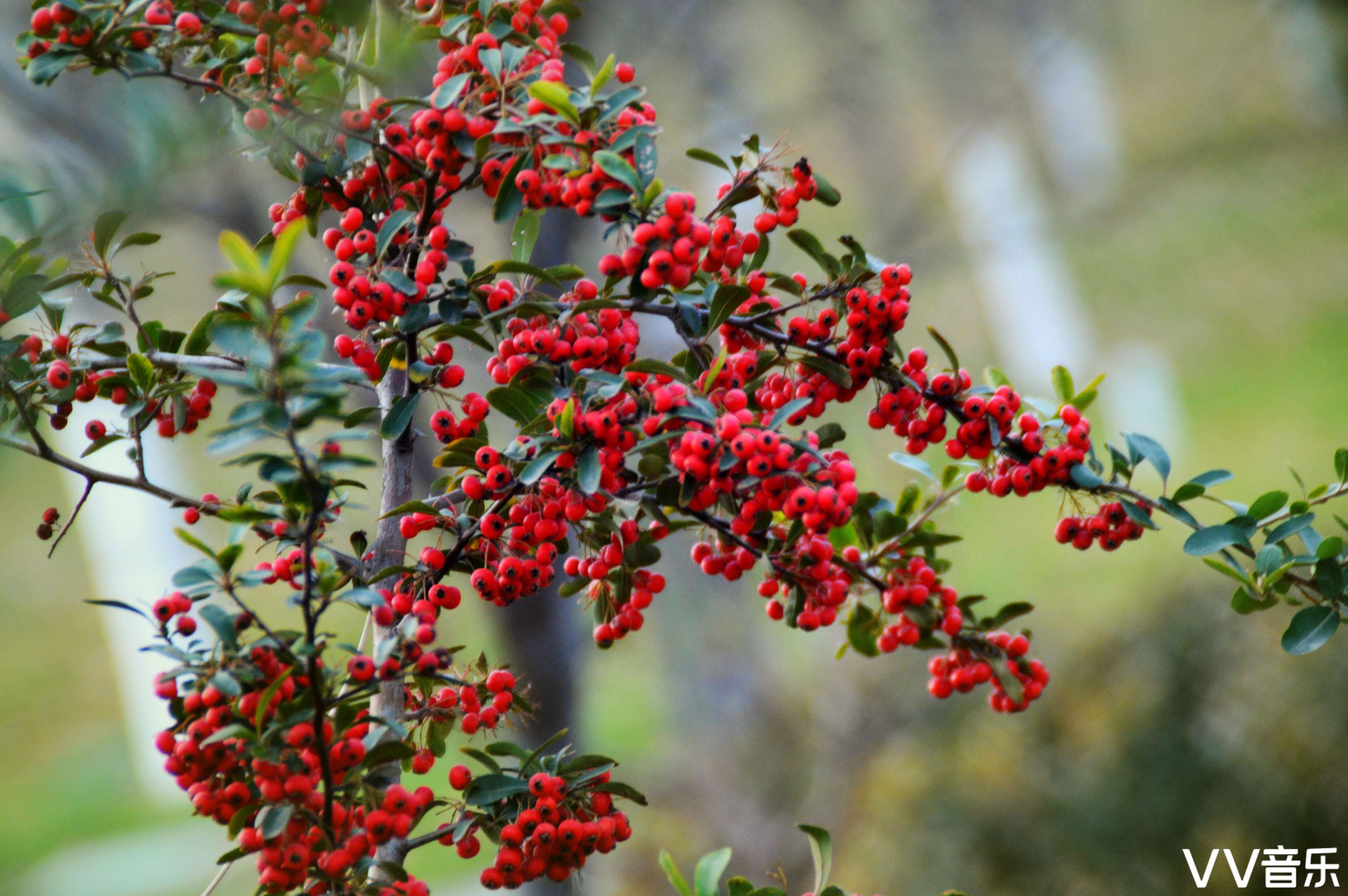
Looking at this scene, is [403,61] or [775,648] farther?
[775,648]

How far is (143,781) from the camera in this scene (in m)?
5.16

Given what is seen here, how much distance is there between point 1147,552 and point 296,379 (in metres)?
4.46

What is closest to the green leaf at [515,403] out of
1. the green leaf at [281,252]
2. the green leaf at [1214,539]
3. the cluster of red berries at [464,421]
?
the cluster of red berries at [464,421]

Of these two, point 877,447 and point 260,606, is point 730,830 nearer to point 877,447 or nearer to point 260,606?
point 877,447

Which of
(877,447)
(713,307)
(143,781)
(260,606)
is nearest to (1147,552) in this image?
(877,447)

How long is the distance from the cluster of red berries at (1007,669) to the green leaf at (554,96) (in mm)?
665

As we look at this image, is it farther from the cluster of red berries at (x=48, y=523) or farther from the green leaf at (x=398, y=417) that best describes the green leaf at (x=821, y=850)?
the cluster of red berries at (x=48, y=523)

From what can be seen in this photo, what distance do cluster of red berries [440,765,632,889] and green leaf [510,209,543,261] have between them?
1.58ft

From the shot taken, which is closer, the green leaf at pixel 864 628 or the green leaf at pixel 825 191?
the green leaf at pixel 825 191

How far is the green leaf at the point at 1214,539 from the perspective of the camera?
38.9 inches

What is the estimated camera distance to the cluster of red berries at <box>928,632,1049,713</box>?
1.06 m

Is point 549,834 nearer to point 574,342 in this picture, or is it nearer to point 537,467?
point 537,467

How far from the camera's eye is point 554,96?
841 mm

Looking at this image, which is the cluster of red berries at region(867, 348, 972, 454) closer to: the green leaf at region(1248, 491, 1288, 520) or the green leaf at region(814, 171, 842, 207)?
the green leaf at region(814, 171, 842, 207)
